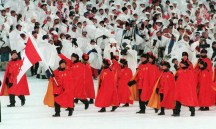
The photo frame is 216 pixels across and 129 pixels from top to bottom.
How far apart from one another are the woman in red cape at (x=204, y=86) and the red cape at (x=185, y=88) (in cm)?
131

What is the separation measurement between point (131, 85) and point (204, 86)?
2.03 meters

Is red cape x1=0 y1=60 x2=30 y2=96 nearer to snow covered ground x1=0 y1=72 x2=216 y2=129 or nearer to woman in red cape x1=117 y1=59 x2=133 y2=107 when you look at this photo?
snow covered ground x1=0 y1=72 x2=216 y2=129

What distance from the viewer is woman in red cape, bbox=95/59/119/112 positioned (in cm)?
1659

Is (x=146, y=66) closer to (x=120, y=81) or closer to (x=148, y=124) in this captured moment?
(x=120, y=81)

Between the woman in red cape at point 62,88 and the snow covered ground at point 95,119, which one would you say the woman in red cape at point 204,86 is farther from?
the woman in red cape at point 62,88

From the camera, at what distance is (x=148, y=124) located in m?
14.7

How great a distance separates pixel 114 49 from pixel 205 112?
498 cm

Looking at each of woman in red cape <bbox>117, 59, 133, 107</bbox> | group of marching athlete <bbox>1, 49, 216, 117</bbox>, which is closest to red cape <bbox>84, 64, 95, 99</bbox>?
group of marching athlete <bbox>1, 49, 216, 117</bbox>

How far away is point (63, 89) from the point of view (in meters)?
15.6

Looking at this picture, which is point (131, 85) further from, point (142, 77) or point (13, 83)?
point (13, 83)

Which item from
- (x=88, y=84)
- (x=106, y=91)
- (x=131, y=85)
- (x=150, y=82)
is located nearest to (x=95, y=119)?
(x=106, y=91)

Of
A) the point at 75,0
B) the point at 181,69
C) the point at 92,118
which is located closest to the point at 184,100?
the point at 181,69

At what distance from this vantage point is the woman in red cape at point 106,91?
653 inches

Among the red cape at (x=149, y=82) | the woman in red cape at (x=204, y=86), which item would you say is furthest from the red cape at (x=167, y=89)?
the woman in red cape at (x=204, y=86)
